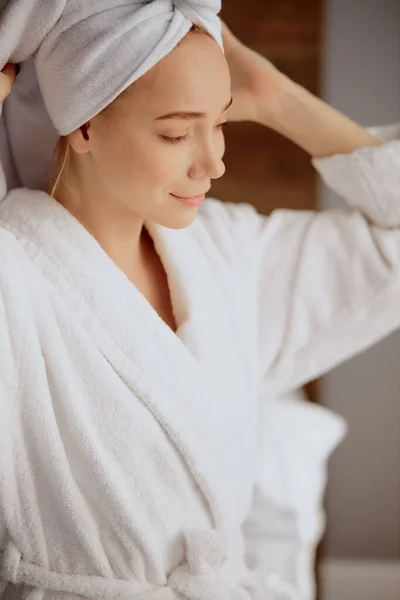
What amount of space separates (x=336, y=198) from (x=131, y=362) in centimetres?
59

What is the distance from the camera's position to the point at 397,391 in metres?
1.43

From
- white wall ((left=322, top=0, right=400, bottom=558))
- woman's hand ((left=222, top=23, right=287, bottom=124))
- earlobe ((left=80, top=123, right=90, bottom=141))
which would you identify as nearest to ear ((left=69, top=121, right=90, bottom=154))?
earlobe ((left=80, top=123, right=90, bottom=141))

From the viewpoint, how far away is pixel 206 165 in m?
0.74

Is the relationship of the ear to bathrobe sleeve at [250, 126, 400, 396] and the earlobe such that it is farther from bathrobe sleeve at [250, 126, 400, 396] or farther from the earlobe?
bathrobe sleeve at [250, 126, 400, 396]

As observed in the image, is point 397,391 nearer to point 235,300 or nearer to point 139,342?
point 235,300

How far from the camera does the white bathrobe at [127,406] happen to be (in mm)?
730

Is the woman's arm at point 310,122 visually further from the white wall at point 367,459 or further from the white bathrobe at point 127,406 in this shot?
the white wall at point 367,459

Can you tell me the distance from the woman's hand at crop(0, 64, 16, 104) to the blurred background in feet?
1.41

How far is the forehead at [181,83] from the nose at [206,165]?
39mm

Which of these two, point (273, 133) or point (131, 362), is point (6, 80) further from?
point (273, 133)

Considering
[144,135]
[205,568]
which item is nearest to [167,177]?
[144,135]

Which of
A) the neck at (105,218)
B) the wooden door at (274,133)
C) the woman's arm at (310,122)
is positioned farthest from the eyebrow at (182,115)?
the wooden door at (274,133)

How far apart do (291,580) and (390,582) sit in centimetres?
48

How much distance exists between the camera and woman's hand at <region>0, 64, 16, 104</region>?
71 centimetres
